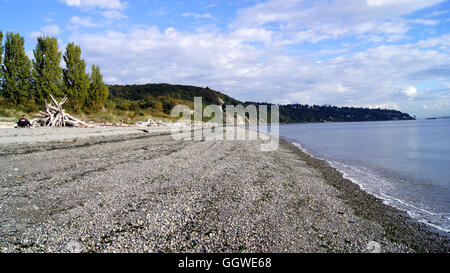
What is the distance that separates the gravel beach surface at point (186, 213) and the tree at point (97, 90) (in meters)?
31.8

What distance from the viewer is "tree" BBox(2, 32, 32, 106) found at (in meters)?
27.8

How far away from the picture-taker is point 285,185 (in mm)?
8508

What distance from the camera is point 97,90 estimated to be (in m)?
38.7

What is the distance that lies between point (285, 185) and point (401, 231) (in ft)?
11.7

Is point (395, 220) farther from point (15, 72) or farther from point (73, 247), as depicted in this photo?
point (15, 72)

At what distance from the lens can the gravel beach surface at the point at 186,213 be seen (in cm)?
415

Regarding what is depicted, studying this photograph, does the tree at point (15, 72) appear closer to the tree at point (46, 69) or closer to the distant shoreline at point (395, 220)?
the tree at point (46, 69)

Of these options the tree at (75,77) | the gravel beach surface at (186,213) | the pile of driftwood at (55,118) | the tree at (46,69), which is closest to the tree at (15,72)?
the tree at (46,69)

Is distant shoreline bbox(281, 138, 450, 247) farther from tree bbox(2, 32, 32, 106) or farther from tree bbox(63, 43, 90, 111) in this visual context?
tree bbox(63, 43, 90, 111)

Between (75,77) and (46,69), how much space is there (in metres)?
4.30

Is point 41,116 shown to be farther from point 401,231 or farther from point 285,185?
point 401,231

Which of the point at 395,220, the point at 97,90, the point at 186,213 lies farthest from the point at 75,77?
the point at 395,220
